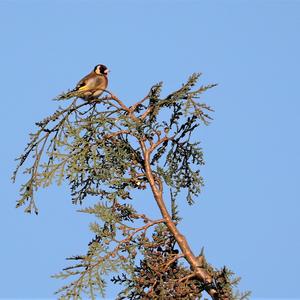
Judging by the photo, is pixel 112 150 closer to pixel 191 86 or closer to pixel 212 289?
pixel 191 86

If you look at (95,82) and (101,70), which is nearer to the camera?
(95,82)

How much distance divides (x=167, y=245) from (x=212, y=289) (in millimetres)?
816

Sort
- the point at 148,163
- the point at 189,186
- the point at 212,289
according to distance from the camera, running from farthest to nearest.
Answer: the point at 189,186, the point at 148,163, the point at 212,289

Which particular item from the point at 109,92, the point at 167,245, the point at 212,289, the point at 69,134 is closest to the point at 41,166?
the point at 69,134

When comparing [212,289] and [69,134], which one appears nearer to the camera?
[212,289]

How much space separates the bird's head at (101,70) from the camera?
46.4ft

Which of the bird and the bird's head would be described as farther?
the bird's head

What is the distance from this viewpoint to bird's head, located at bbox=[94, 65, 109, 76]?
46.4 ft

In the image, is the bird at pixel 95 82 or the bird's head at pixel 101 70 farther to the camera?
the bird's head at pixel 101 70

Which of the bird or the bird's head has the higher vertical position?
the bird's head

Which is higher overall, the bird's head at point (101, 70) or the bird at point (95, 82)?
the bird's head at point (101, 70)

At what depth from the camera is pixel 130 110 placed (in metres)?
8.73

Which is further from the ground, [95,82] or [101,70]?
[101,70]

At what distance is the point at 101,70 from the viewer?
47.4ft
